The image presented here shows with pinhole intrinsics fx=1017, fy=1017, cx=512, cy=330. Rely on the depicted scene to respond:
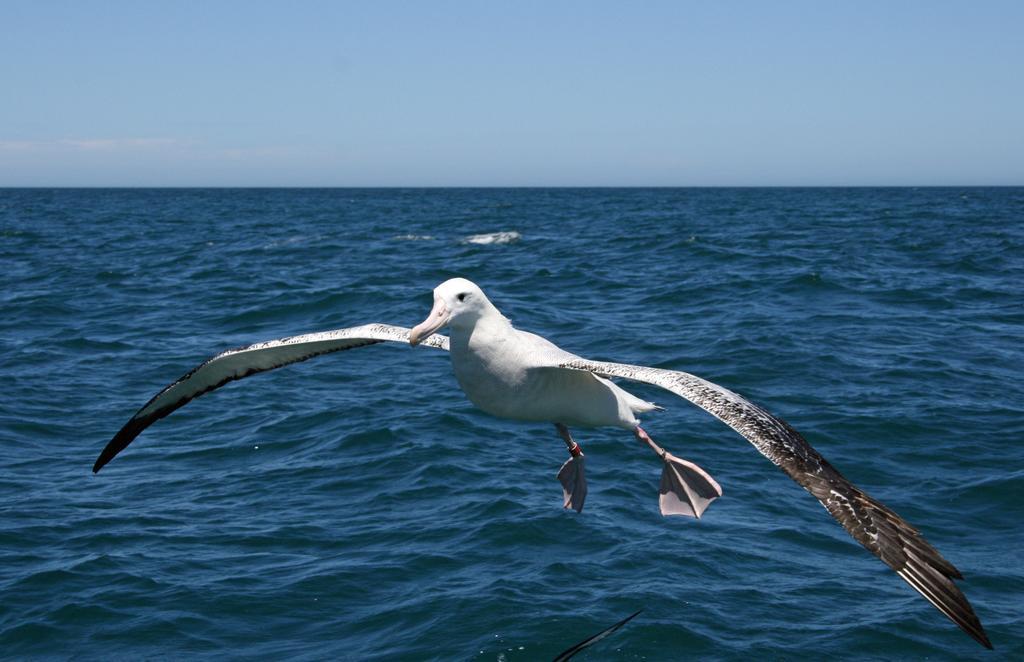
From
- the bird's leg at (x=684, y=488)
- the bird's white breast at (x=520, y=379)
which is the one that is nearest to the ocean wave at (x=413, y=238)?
the bird's leg at (x=684, y=488)

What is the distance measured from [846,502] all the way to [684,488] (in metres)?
3.35

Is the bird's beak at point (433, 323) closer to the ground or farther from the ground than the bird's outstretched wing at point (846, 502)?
farther from the ground

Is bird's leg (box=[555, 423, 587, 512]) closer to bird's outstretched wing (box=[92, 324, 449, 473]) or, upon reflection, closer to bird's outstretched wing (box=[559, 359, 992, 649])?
bird's outstretched wing (box=[92, 324, 449, 473])

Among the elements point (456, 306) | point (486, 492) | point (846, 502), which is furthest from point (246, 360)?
point (846, 502)

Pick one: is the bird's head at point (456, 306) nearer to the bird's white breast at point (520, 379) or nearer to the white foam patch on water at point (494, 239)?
the bird's white breast at point (520, 379)

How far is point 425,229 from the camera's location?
62125 mm

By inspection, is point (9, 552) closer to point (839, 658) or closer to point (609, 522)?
point (609, 522)

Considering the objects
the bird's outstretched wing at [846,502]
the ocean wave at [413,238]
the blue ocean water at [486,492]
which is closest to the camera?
the bird's outstretched wing at [846,502]

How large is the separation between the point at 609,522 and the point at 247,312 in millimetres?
16381

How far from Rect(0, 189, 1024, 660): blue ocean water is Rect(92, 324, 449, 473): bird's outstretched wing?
2.04m

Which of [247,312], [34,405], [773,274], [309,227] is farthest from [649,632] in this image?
[309,227]

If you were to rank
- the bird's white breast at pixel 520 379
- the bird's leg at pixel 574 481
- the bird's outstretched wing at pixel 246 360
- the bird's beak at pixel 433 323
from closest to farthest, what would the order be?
the bird's beak at pixel 433 323 → the bird's white breast at pixel 520 379 → the bird's outstretched wing at pixel 246 360 → the bird's leg at pixel 574 481

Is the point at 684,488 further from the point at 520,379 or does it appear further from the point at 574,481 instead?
the point at 520,379

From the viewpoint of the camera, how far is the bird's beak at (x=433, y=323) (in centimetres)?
686
